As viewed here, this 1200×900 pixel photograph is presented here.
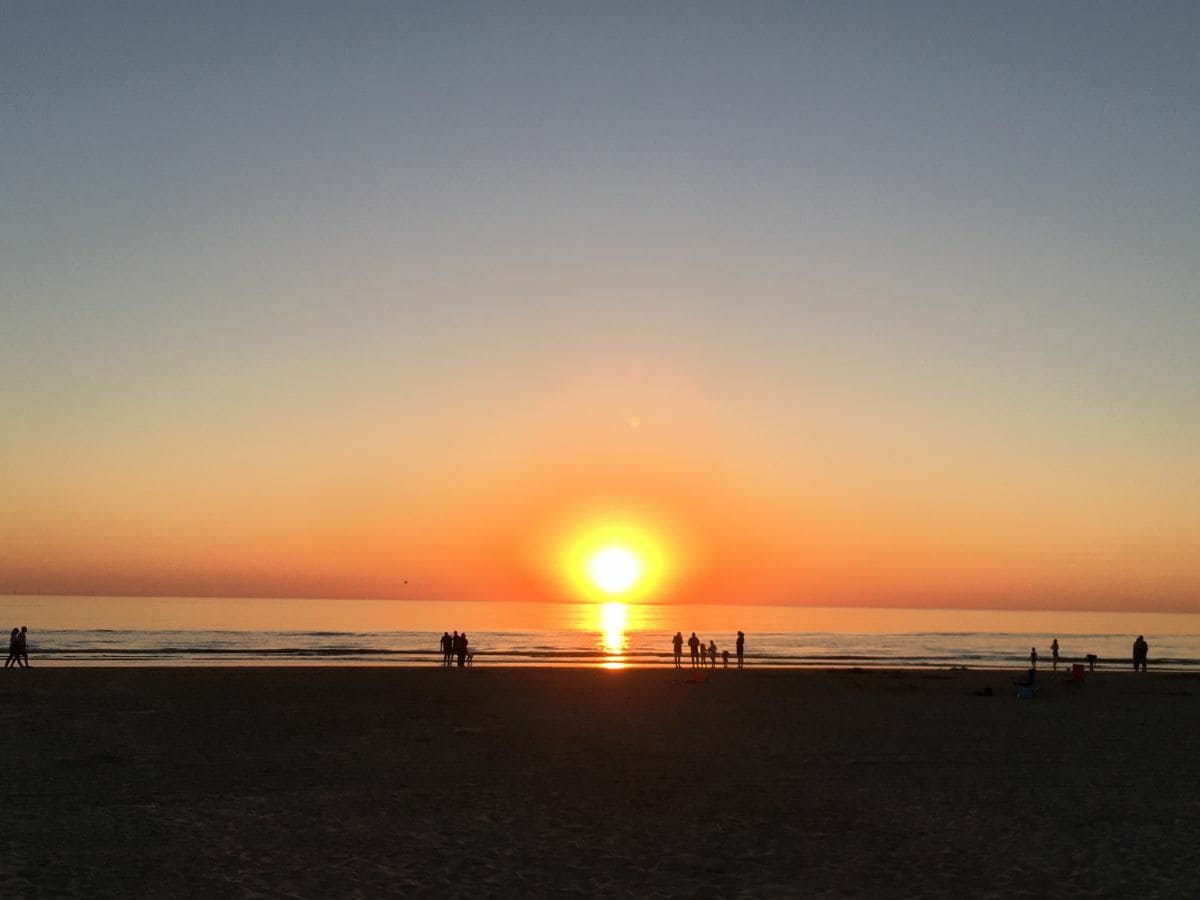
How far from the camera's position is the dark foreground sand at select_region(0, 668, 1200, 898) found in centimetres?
1234

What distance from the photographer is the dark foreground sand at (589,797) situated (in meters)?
12.3

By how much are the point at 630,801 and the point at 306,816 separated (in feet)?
16.7

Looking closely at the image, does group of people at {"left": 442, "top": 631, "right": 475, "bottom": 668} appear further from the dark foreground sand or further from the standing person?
the dark foreground sand

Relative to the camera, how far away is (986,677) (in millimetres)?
46188

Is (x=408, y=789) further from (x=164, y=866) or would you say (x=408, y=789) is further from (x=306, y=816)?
(x=164, y=866)

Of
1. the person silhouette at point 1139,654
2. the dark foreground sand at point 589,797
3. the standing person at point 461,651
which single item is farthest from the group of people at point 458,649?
the person silhouette at point 1139,654

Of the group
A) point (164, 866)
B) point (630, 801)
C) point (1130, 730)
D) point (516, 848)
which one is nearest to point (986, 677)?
point (1130, 730)

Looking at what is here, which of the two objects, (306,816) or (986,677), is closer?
(306,816)

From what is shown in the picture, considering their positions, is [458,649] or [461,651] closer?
[461,651]

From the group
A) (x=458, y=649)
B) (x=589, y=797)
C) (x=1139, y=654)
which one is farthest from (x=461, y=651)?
(x=1139, y=654)

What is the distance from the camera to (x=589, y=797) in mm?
17297

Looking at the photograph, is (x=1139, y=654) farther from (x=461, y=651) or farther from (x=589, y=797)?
(x=589, y=797)

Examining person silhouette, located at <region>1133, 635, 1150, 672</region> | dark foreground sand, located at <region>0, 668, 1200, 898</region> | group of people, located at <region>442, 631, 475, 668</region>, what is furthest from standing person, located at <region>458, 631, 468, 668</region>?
person silhouette, located at <region>1133, 635, 1150, 672</region>

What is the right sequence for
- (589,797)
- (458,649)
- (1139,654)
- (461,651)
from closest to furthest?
(589,797) < (461,651) < (458,649) < (1139,654)
